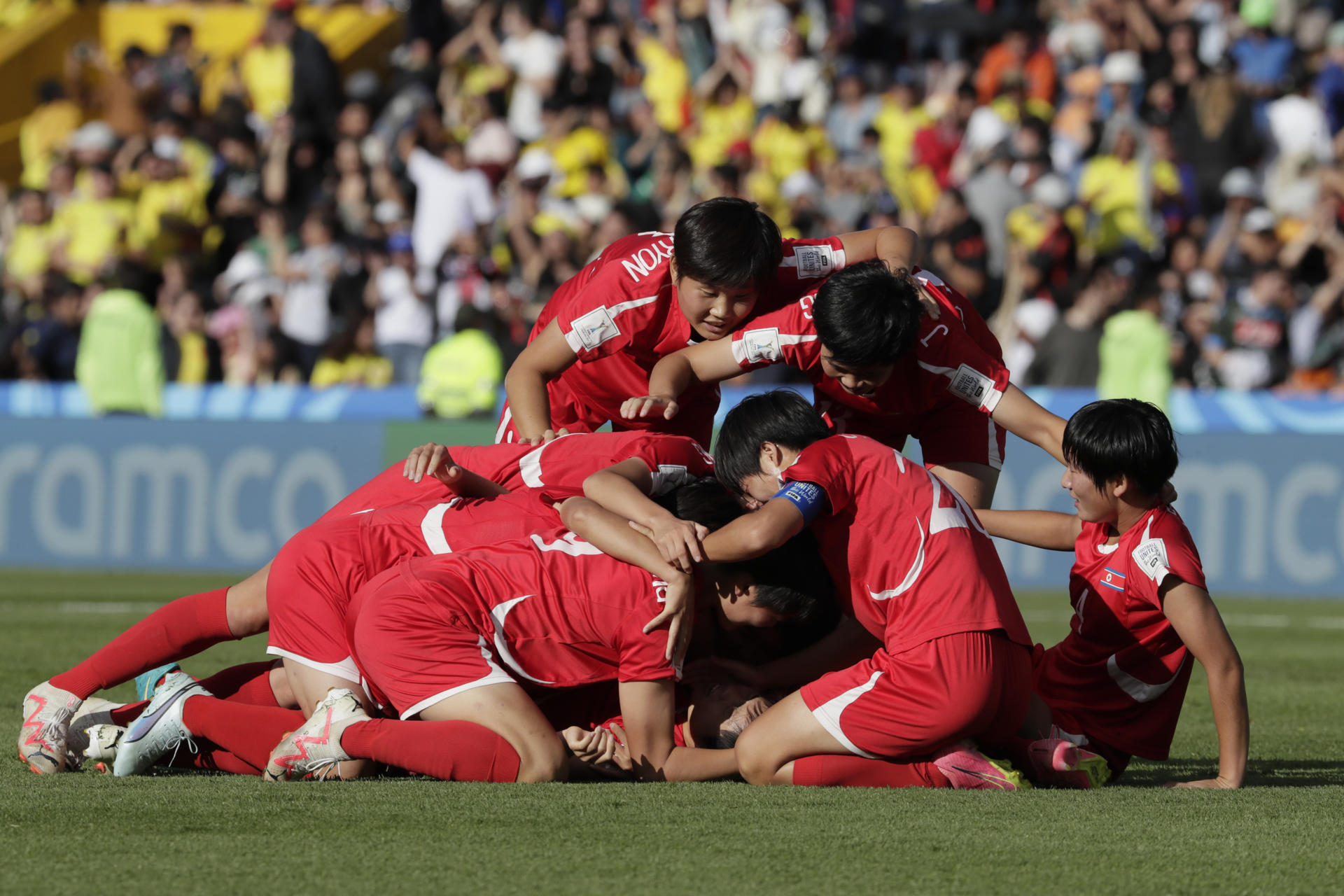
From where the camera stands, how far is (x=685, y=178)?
15797 mm

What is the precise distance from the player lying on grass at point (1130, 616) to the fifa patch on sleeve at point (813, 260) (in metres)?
1.31

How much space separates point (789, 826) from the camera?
13.9 feet

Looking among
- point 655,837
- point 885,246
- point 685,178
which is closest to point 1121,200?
point 685,178

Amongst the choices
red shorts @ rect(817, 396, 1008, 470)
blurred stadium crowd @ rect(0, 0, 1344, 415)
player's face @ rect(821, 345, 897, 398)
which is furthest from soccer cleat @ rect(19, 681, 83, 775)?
blurred stadium crowd @ rect(0, 0, 1344, 415)

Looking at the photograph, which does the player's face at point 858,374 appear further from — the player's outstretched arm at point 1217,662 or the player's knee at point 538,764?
the player's knee at point 538,764

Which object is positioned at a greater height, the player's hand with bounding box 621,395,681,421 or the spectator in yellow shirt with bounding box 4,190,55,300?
the spectator in yellow shirt with bounding box 4,190,55,300

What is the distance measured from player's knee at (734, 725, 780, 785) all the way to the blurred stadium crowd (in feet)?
27.3

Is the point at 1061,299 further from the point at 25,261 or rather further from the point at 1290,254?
the point at 25,261

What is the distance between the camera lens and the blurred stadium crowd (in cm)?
1390

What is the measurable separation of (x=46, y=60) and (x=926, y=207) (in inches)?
464

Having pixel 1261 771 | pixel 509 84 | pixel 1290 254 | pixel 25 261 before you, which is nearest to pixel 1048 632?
pixel 1261 771

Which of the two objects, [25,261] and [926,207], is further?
[25,261]

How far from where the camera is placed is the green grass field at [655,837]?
3605 mm

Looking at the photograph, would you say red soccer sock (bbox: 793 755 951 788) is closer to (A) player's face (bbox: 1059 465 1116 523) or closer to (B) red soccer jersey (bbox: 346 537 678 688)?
(B) red soccer jersey (bbox: 346 537 678 688)
